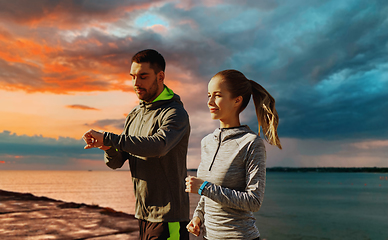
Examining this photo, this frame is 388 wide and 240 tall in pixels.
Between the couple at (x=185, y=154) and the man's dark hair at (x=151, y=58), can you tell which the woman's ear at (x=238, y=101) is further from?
the man's dark hair at (x=151, y=58)

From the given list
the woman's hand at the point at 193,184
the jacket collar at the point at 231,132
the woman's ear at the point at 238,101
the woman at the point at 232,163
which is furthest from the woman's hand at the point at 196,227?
the woman's ear at the point at 238,101

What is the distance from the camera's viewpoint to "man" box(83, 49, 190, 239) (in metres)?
2.57

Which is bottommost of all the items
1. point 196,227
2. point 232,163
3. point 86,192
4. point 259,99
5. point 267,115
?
point 86,192

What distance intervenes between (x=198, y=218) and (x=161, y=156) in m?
0.74

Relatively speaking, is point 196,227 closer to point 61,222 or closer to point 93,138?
point 93,138

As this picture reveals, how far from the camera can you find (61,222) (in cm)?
778

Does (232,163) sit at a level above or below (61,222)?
above

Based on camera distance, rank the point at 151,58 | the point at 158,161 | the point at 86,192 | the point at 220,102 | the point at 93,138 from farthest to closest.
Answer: the point at 86,192, the point at 151,58, the point at 158,161, the point at 93,138, the point at 220,102

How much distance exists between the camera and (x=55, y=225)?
7426mm

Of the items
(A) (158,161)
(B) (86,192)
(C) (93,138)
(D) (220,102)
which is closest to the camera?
(D) (220,102)

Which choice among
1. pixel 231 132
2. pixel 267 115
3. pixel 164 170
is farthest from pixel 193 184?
pixel 164 170

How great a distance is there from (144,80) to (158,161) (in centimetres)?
70

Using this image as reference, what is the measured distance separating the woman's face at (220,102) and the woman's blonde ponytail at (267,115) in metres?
0.18

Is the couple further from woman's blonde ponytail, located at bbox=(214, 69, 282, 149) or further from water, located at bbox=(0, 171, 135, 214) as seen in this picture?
water, located at bbox=(0, 171, 135, 214)
